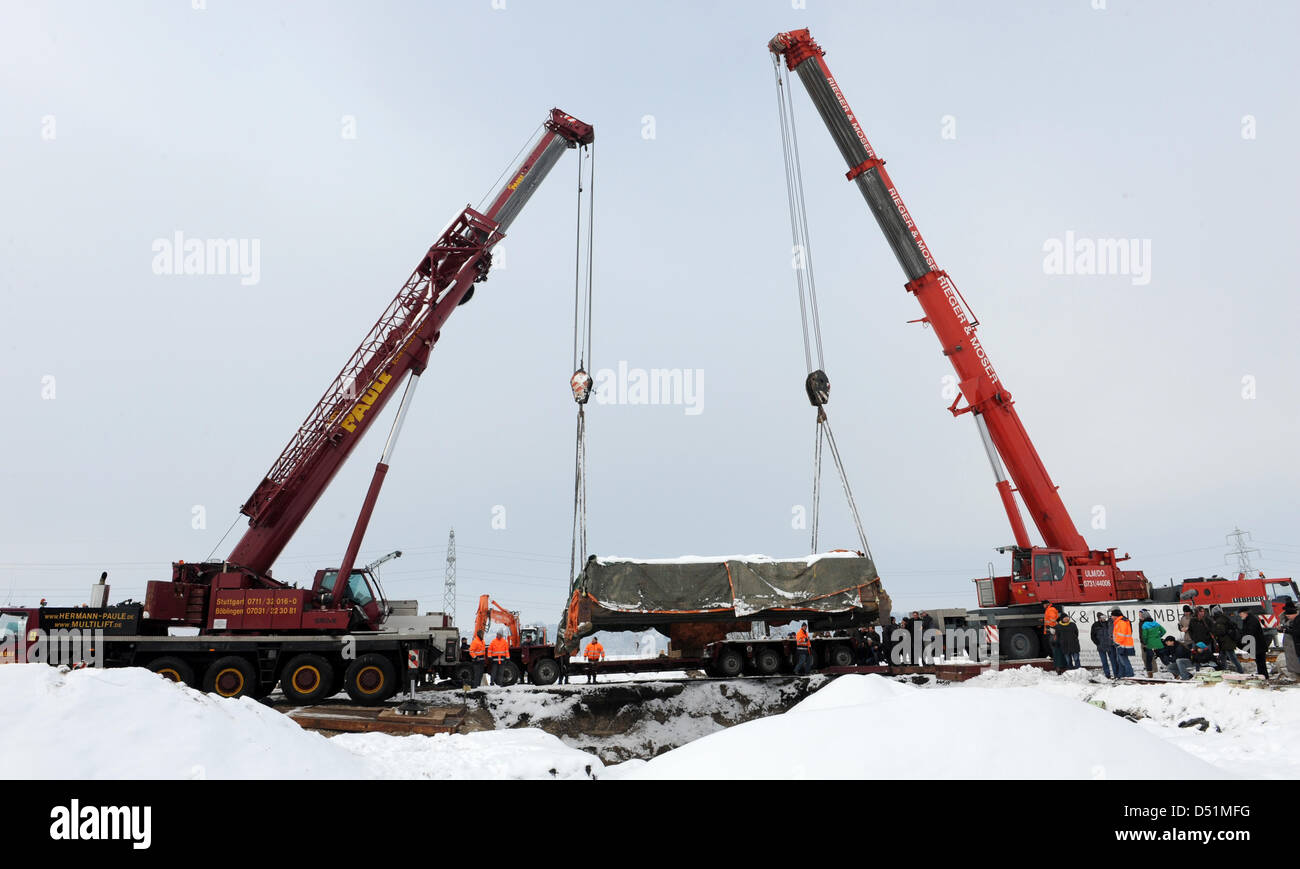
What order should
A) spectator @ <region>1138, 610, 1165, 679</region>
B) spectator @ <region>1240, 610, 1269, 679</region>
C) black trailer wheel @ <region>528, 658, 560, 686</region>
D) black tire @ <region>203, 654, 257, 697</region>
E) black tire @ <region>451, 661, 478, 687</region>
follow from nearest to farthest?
spectator @ <region>1240, 610, 1269, 679</region> → black tire @ <region>203, 654, 257, 697</region> → spectator @ <region>1138, 610, 1165, 679</region> → black tire @ <region>451, 661, 478, 687</region> → black trailer wheel @ <region>528, 658, 560, 686</region>

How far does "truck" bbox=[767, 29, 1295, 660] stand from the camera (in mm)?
20438

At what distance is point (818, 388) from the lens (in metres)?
19.5

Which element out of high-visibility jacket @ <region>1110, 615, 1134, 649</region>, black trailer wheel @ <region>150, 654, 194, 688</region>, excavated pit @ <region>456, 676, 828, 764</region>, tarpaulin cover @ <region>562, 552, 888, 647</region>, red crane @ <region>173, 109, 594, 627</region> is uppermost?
red crane @ <region>173, 109, 594, 627</region>

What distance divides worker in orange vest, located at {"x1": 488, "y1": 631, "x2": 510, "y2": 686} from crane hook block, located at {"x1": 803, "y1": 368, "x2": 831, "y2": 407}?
959cm

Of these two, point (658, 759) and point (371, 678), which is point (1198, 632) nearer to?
point (658, 759)

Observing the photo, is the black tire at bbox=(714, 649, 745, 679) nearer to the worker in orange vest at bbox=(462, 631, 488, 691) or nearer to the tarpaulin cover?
the tarpaulin cover

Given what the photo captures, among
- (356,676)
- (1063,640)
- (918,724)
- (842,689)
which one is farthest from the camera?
(1063,640)

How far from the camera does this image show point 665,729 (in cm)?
1587

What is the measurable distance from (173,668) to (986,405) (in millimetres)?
20678

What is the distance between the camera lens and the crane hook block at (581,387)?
61.2 feet

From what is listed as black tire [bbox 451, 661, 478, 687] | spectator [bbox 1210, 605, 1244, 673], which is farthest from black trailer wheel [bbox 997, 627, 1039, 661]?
black tire [bbox 451, 661, 478, 687]
